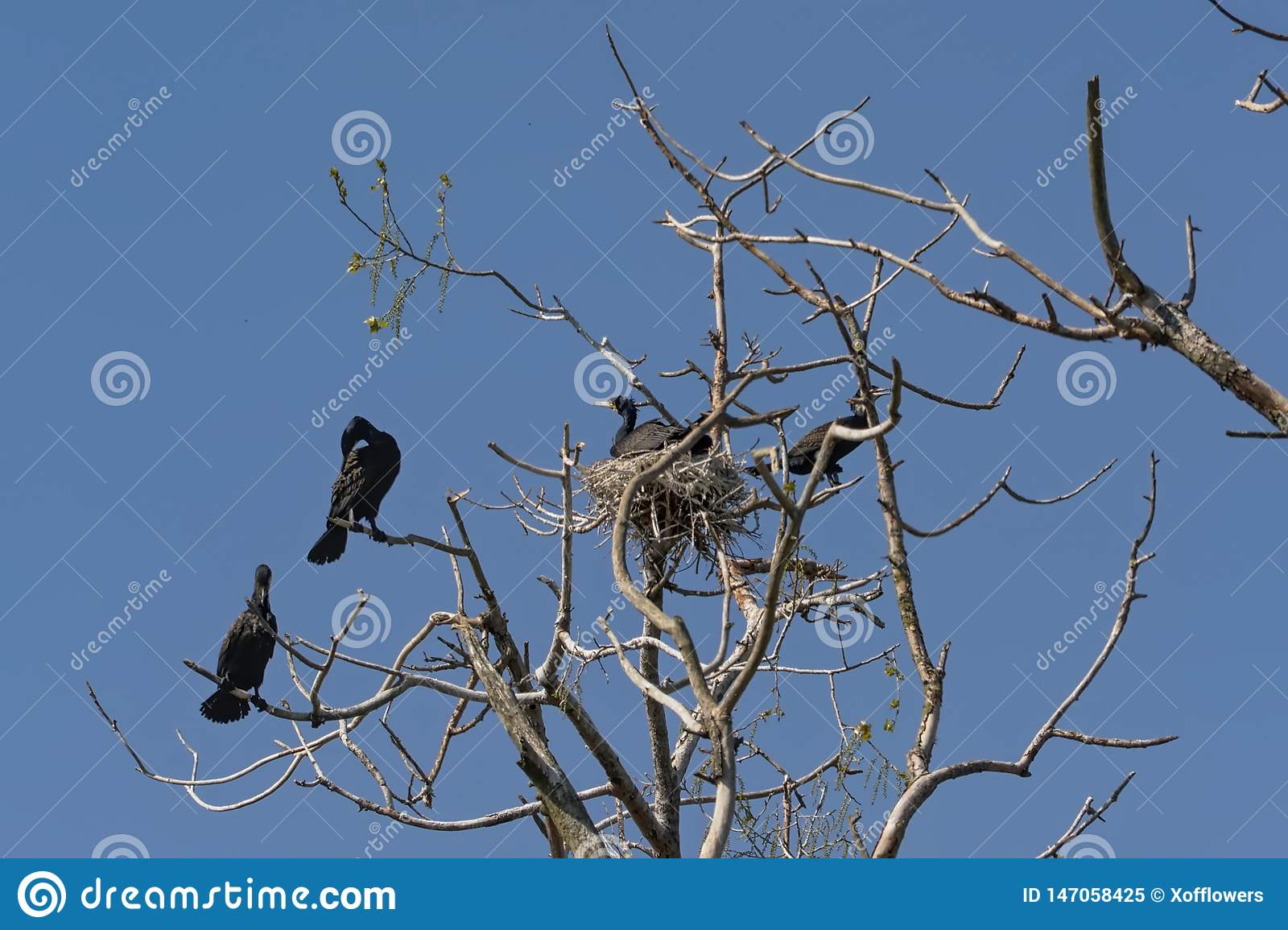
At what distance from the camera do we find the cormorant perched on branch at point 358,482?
9.59 meters

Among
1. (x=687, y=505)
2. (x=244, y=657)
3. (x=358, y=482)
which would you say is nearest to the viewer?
(x=687, y=505)

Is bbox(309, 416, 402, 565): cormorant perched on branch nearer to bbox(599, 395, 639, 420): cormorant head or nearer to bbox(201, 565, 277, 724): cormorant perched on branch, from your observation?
bbox(201, 565, 277, 724): cormorant perched on branch

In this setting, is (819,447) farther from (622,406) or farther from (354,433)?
(354,433)

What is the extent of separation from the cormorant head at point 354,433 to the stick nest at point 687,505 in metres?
2.13

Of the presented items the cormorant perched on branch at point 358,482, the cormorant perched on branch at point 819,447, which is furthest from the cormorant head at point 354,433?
the cormorant perched on branch at point 819,447

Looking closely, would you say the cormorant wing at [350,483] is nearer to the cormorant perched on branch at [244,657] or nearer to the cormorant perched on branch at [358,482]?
the cormorant perched on branch at [358,482]

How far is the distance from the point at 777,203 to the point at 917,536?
→ 7.42 feet

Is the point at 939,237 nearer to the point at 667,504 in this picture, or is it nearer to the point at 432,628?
the point at 667,504

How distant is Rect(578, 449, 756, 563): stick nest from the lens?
27.8 ft

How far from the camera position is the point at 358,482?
31.7ft

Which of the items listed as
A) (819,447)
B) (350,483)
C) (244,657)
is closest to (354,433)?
(350,483)

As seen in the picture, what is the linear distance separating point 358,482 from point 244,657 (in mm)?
1422

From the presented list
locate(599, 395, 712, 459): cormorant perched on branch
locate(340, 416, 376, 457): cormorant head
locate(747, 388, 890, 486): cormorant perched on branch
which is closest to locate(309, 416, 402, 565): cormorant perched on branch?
locate(340, 416, 376, 457): cormorant head

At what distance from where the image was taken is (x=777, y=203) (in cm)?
716
